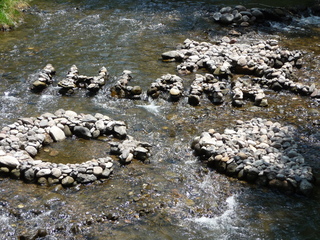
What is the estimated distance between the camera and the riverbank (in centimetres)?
1588

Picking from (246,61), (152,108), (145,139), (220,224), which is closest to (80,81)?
(152,108)

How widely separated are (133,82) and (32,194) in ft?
18.0

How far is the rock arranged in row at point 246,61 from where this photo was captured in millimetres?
11118

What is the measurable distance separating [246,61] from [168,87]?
9.98 ft

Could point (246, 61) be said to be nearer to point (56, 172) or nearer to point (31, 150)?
point (31, 150)

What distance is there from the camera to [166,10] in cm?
1831

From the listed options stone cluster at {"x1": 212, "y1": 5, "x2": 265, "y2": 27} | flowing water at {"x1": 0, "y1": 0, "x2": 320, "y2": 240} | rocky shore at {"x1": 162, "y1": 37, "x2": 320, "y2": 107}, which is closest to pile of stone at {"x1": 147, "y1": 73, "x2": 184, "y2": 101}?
flowing water at {"x1": 0, "y1": 0, "x2": 320, "y2": 240}

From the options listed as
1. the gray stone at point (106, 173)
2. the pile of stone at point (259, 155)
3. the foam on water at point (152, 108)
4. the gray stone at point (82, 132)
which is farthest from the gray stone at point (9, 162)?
the foam on water at point (152, 108)

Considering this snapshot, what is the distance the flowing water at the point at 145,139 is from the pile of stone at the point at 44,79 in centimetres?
26

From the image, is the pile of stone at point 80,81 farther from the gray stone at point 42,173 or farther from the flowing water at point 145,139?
the gray stone at point 42,173

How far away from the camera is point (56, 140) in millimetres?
8367

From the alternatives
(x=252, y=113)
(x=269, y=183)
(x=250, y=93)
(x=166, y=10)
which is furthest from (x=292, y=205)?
(x=166, y=10)

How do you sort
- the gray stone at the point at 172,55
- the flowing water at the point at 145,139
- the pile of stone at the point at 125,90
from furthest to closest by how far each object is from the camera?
the gray stone at the point at 172,55
the pile of stone at the point at 125,90
the flowing water at the point at 145,139

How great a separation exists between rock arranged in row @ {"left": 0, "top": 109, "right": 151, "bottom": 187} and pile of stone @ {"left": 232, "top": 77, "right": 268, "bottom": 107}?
3.28 meters
